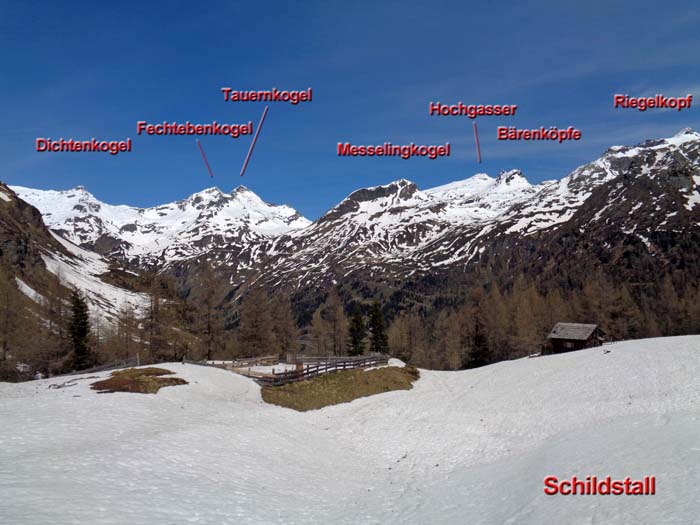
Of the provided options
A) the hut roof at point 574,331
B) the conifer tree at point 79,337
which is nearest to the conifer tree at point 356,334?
the hut roof at point 574,331

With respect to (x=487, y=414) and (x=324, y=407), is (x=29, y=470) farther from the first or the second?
(x=487, y=414)

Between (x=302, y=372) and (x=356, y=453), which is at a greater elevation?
(x=302, y=372)

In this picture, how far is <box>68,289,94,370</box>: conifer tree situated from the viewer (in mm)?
58188

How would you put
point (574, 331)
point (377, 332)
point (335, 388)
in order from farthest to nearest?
1. point (377, 332)
2. point (574, 331)
3. point (335, 388)

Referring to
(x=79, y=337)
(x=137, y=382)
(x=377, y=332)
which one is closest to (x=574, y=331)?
(x=377, y=332)

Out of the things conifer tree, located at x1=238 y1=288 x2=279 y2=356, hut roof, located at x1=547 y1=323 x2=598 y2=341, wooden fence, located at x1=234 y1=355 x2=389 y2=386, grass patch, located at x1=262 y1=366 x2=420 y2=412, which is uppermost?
conifer tree, located at x1=238 y1=288 x2=279 y2=356

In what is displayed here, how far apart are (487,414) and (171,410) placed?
2157cm

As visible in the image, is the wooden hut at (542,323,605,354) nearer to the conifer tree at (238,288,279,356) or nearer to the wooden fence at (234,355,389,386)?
the wooden fence at (234,355,389,386)

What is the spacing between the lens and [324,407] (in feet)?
119

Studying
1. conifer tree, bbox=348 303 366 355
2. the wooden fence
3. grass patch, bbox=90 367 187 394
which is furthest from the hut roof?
grass patch, bbox=90 367 187 394

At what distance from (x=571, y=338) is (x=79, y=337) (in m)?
70.4

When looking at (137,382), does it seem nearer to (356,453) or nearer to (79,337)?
(356,453)

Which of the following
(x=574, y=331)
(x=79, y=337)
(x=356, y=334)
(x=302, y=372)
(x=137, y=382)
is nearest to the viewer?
(x=137, y=382)

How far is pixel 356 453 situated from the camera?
83.3 ft
